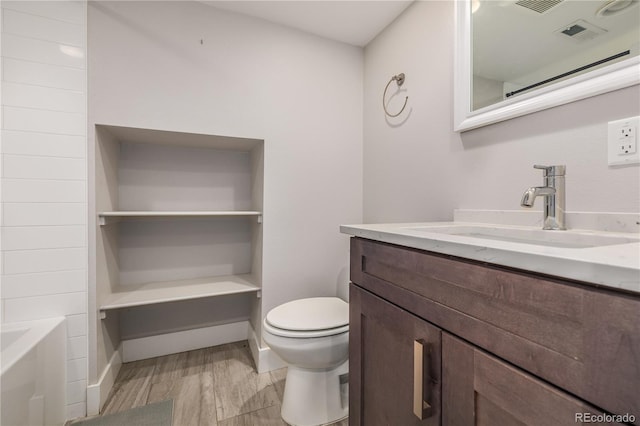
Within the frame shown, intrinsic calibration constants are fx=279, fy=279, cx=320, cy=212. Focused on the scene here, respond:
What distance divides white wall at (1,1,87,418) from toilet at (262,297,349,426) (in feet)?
3.13

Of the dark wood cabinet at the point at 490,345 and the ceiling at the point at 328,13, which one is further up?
the ceiling at the point at 328,13

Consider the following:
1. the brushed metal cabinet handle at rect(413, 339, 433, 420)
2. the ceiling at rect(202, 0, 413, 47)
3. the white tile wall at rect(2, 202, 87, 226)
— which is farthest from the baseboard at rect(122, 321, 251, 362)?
the ceiling at rect(202, 0, 413, 47)

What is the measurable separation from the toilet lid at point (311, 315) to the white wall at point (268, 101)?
270 millimetres

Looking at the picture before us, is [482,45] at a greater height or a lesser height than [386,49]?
lesser

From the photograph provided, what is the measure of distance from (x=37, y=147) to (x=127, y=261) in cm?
79

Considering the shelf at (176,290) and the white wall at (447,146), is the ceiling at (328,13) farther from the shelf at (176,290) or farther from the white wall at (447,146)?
the shelf at (176,290)

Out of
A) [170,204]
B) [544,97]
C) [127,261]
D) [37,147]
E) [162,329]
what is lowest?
[162,329]

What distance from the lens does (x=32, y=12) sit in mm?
1251

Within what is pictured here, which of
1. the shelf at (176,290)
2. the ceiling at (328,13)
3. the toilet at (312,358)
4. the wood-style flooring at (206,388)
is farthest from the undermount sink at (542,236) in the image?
the ceiling at (328,13)

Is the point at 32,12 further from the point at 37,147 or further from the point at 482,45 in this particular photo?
the point at 482,45

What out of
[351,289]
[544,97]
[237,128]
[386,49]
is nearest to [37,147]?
[237,128]

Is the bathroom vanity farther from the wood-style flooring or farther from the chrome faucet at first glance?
the wood-style flooring

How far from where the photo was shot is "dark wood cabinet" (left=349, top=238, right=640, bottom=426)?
0.39m

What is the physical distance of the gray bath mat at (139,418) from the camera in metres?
1.28
